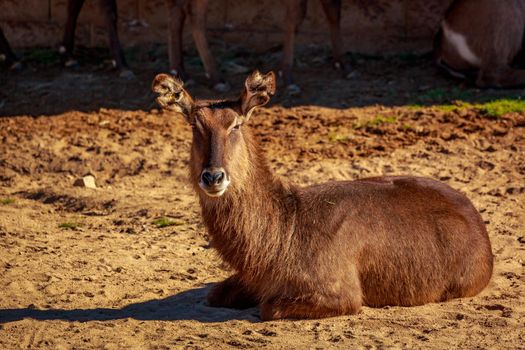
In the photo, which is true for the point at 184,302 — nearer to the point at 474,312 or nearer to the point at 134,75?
the point at 474,312

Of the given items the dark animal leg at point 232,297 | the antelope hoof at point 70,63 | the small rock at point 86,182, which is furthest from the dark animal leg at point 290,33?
the dark animal leg at point 232,297

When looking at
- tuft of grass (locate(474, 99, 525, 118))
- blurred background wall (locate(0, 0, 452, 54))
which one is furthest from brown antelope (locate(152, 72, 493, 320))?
blurred background wall (locate(0, 0, 452, 54))

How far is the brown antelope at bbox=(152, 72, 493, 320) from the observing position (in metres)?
6.13

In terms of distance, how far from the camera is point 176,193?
918 centimetres

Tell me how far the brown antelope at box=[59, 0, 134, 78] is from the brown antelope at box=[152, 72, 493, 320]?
6.34 m

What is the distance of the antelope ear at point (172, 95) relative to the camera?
251 inches

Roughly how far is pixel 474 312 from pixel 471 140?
12.9 feet

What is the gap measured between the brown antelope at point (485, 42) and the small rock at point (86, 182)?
4844 millimetres

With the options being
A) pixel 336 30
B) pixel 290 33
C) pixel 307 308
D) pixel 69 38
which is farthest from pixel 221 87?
pixel 307 308

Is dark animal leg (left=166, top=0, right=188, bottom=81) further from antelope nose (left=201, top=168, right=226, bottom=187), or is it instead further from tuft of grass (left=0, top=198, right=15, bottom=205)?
antelope nose (left=201, top=168, right=226, bottom=187)

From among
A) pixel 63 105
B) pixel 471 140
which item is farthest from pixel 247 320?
pixel 63 105

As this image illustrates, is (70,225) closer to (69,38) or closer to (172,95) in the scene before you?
(172,95)

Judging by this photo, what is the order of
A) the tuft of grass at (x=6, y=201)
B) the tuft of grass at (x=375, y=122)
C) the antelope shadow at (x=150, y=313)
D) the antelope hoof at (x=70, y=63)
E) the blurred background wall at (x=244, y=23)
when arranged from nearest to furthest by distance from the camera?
the antelope shadow at (x=150, y=313), the tuft of grass at (x=6, y=201), the tuft of grass at (x=375, y=122), the antelope hoof at (x=70, y=63), the blurred background wall at (x=244, y=23)

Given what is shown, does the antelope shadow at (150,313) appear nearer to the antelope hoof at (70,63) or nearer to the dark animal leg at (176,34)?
the dark animal leg at (176,34)
